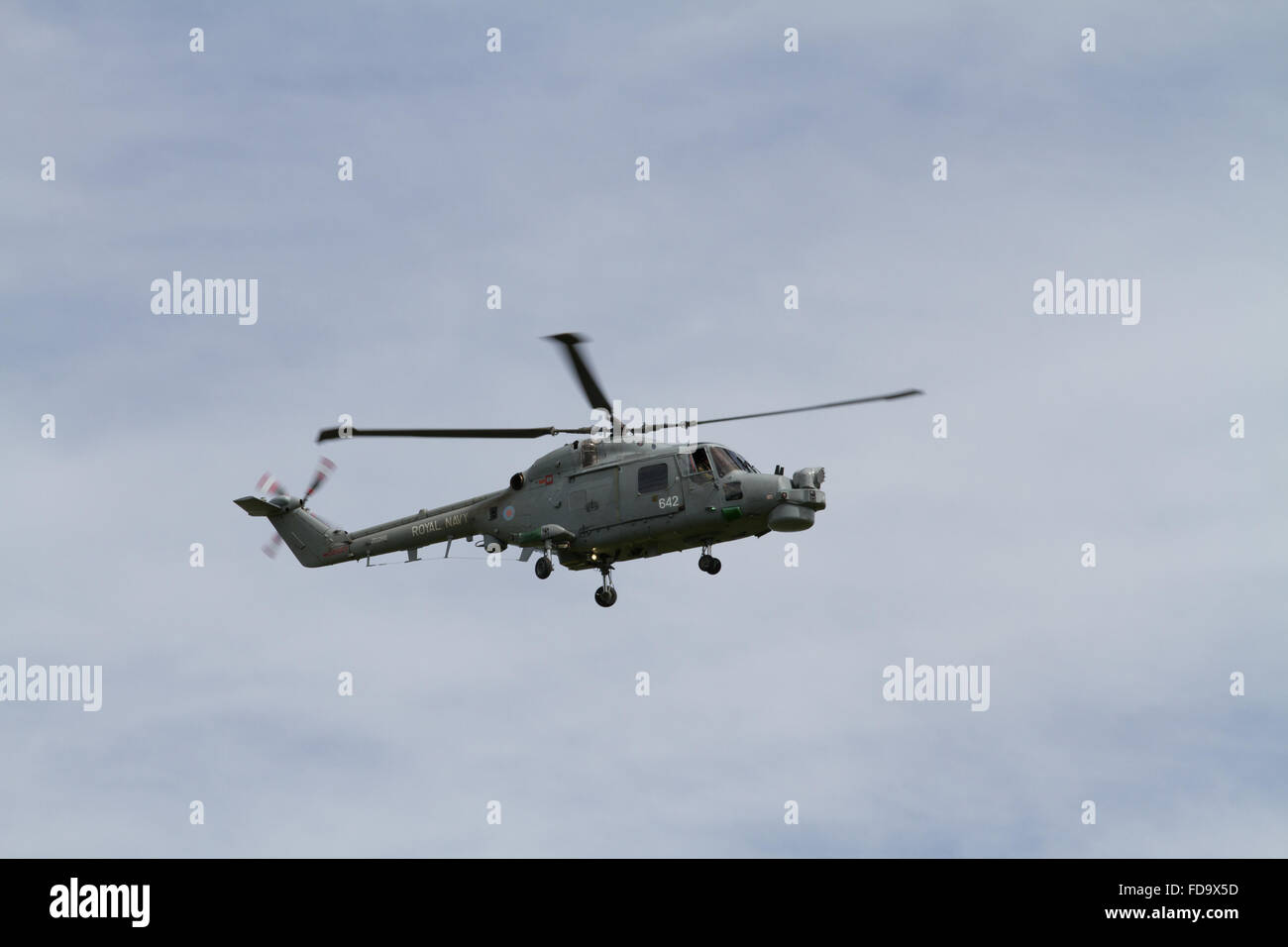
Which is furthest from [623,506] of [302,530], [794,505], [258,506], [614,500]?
[258,506]

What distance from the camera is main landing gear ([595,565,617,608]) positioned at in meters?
56.8

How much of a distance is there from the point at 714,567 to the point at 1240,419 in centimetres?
2232

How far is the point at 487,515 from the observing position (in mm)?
58781

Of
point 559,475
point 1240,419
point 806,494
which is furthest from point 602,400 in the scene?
point 1240,419

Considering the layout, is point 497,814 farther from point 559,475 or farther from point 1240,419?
point 1240,419

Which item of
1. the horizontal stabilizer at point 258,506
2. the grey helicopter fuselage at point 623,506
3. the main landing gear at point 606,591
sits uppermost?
the horizontal stabilizer at point 258,506

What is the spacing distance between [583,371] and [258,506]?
1670 centimetres

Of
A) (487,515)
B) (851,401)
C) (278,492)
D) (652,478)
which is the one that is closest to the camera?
(851,401)

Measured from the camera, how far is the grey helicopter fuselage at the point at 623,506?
2110 inches

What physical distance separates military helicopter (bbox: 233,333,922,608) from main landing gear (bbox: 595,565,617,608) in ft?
0.10

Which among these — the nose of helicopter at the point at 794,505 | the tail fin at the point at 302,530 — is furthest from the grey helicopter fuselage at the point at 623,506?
the tail fin at the point at 302,530

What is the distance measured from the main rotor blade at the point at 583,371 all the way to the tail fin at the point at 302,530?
11.6 m

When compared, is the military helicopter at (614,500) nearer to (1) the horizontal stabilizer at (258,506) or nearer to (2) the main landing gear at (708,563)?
(2) the main landing gear at (708,563)

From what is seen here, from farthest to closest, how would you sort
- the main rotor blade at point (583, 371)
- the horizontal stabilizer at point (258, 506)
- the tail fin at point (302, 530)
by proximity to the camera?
the horizontal stabilizer at point (258, 506)
the tail fin at point (302, 530)
the main rotor blade at point (583, 371)
